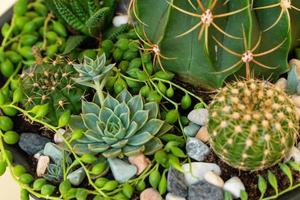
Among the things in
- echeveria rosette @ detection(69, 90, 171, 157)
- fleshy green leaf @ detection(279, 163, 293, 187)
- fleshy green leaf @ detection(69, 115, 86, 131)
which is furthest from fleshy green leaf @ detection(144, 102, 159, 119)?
fleshy green leaf @ detection(279, 163, 293, 187)

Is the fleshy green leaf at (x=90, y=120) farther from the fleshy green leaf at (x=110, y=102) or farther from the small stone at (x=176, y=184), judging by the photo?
the small stone at (x=176, y=184)

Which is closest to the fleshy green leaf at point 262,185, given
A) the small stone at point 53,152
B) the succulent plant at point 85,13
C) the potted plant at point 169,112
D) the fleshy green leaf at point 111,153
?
the potted plant at point 169,112

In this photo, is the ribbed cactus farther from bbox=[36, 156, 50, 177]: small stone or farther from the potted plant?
bbox=[36, 156, 50, 177]: small stone

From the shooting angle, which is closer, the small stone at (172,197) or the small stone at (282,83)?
the small stone at (172,197)

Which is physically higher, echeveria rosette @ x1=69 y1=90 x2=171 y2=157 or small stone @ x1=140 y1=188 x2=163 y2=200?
echeveria rosette @ x1=69 y1=90 x2=171 y2=157

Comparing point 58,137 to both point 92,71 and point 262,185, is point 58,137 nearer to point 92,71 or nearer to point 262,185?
point 92,71

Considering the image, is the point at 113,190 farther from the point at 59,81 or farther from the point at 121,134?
the point at 59,81
